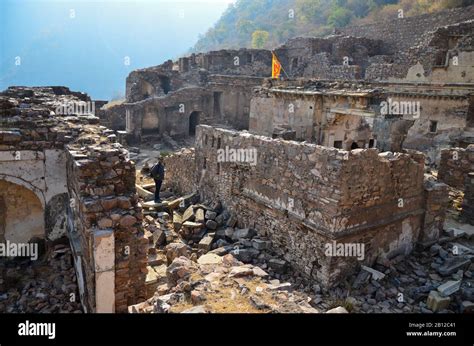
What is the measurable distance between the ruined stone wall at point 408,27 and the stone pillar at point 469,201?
16.3m

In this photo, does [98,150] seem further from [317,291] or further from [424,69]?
[424,69]

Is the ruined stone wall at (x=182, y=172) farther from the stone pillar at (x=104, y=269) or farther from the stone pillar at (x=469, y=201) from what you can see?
the stone pillar at (x=469, y=201)

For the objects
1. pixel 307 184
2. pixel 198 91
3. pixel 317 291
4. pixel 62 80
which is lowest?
pixel 317 291

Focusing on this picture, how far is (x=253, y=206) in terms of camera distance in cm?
898

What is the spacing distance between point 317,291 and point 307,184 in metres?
1.97

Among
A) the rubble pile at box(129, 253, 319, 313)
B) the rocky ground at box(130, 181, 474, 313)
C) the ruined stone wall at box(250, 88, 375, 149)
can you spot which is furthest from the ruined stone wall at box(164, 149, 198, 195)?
the rubble pile at box(129, 253, 319, 313)

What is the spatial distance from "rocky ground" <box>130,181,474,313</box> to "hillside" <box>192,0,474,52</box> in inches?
1007

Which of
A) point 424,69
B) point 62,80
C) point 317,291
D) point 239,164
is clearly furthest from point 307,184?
point 62,80


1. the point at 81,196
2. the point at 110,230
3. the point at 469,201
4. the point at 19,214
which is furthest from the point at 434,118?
the point at 19,214

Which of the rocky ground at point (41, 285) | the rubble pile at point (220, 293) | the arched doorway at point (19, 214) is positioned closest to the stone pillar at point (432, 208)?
the rubble pile at point (220, 293)

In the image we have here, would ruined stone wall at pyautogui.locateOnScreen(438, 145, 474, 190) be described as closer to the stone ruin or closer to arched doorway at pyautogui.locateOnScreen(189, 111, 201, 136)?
the stone ruin

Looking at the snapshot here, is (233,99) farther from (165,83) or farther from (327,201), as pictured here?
(327,201)

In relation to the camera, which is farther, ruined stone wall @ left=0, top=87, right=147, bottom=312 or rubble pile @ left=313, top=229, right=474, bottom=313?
rubble pile @ left=313, top=229, right=474, bottom=313

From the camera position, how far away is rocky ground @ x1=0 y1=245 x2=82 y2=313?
6.06 meters
